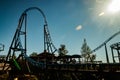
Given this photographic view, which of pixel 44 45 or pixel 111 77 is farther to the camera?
pixel 44 45

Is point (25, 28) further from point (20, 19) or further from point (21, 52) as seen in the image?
point (21, 52)

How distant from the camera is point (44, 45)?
2800 centimetres

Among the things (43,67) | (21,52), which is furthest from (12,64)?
(43,67)

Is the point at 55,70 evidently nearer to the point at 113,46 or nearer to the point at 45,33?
the point at 45,33

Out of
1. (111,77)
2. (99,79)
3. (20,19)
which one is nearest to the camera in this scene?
(111,77)

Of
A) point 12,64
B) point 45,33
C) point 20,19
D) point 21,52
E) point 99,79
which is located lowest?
point 99,79

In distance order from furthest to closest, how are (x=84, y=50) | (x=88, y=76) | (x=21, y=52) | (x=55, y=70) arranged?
1. (x=84, y=50)
2. (x=21, y=52)
3. (x=55, y=70)
4. (x=88, y=76)

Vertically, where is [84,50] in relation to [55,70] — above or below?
above

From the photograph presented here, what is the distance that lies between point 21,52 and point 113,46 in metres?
19.6

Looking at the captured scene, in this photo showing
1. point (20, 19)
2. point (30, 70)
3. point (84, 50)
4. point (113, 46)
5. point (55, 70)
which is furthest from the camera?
point (84, 50)

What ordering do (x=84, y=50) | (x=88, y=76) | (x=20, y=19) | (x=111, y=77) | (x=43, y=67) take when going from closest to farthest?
(x=111, y=77)
(x=88, y=76)
(x=43, y=67)
(x=20, y=19)
(x=84, y=50)

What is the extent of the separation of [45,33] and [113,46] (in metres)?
15.1

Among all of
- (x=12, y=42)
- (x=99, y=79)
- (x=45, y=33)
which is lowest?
(x=99, y=79)

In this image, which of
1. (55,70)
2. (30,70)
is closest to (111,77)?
(55,70)
